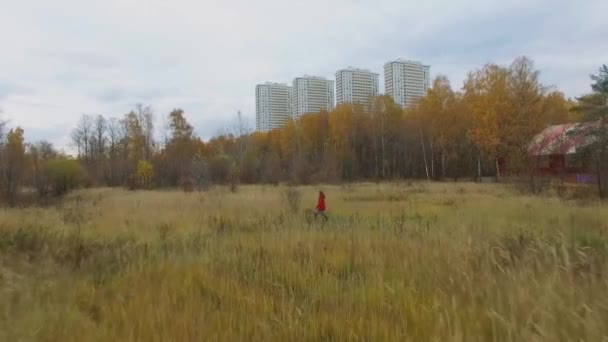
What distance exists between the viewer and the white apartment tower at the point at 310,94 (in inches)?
3346

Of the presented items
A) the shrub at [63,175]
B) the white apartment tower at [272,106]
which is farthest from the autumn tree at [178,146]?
the white apartment tower at [272,106]

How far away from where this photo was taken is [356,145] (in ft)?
190

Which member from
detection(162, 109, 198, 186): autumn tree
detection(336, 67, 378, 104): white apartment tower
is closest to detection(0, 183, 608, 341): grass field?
detection(162, 109, 198, 186): autumn tree

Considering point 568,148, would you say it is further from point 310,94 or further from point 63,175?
point 310,94

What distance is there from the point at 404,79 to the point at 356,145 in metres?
28.7

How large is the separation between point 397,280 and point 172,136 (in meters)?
53.0

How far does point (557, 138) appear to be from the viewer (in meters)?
27.7

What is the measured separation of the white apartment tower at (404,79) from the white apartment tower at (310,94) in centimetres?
1253

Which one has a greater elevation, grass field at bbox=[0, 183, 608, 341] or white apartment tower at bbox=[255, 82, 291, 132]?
white apartment tower at bbox=[255, 82, 291, 132]

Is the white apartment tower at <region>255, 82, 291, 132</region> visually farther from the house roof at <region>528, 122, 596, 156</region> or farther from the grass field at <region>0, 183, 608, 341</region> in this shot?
the grass field at <region>0, 183, 608, 341</region>

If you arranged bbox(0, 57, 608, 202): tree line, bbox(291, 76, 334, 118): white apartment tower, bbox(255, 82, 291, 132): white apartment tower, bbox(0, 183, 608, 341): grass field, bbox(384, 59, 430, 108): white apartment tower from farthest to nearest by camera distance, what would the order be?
bbox(255, 82, 291, 132): white apartment tower → bbox(291, 76, 334, 118): white apartment tower → bbox(384, 59, 430, 108): white apartment tower → bbox(0, 57, 608, 202): tree line → bbox(0, 183, 608, 341): grass field

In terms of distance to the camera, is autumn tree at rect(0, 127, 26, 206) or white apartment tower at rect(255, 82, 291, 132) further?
white apartment tower at rect(255, 82, 291, 132)

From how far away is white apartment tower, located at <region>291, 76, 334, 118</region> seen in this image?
85.0m

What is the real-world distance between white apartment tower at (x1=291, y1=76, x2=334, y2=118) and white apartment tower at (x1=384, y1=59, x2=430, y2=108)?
12.5 m
